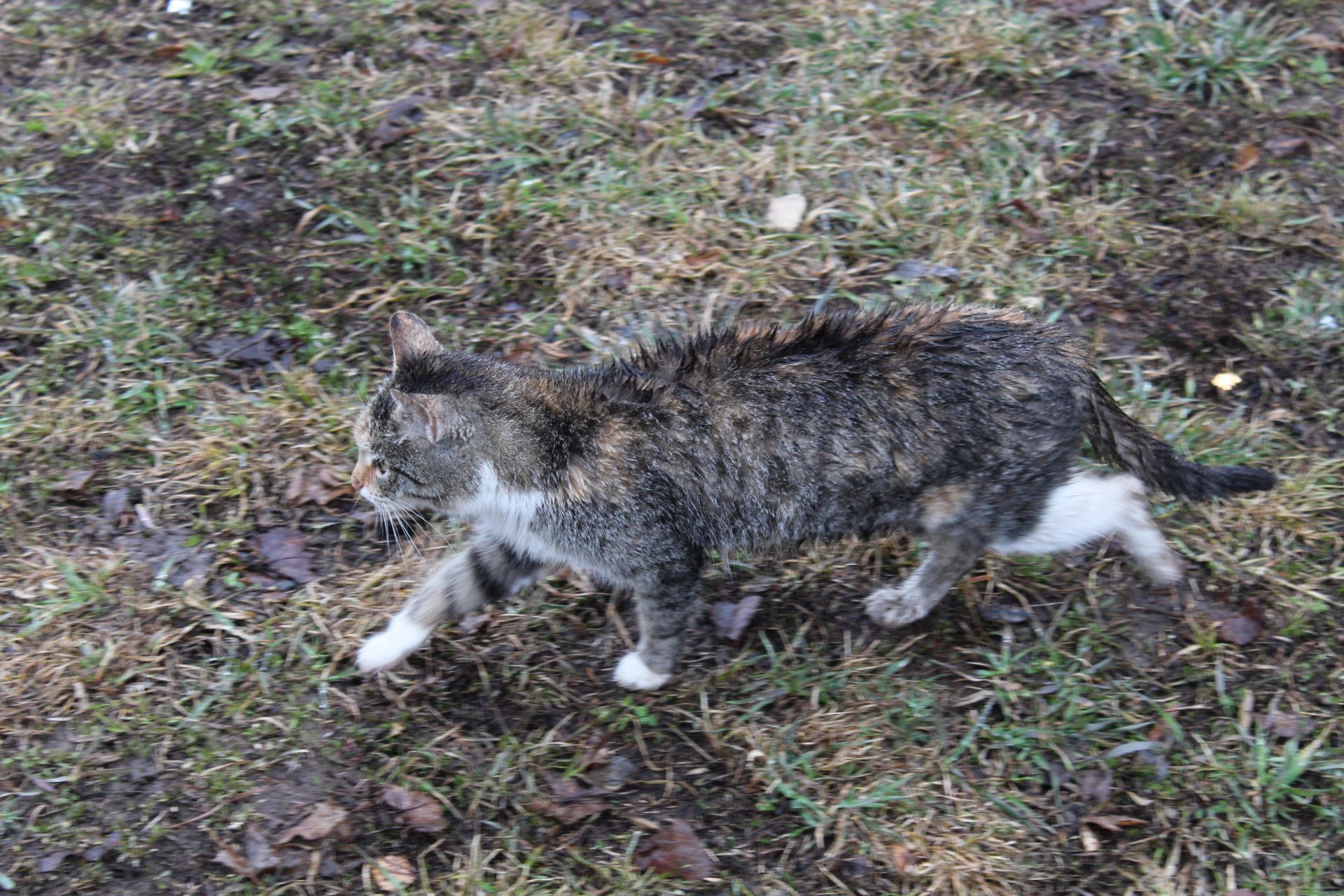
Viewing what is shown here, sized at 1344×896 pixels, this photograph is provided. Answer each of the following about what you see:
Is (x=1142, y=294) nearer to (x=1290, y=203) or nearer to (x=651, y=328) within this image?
(x=1290, y=203)

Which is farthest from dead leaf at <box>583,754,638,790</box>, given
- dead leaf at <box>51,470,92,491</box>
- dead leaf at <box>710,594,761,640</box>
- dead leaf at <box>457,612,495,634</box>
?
dead leaf at <box>51,470,92,491</box>

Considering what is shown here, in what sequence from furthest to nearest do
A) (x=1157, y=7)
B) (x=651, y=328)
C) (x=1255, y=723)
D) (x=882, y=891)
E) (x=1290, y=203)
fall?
(x=1157, y=7), (x=1290, y=203), (x=651, y=328), (x=1255, y=723), (x=882, y=891)

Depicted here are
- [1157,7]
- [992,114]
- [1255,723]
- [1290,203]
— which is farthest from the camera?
[1157,7]

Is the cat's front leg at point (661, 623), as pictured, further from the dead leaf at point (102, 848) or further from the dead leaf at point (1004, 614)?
the dead leaf at point (102, 848)

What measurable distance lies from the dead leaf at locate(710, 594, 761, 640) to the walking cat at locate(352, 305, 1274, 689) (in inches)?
11.6

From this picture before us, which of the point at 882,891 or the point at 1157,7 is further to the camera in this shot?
the point at 1157,7

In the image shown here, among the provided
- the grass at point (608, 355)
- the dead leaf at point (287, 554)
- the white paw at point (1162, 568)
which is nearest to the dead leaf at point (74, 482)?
the grass at point (608, 355)

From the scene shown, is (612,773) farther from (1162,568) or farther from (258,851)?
(1162,568)

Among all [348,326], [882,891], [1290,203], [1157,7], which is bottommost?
[882,891]

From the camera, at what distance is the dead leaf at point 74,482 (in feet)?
14.9

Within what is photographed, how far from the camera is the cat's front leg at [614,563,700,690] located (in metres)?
3.90

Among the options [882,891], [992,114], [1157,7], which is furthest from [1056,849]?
[1157,7]

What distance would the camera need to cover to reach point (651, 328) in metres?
5.12

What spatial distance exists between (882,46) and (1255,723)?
3.71 metres
